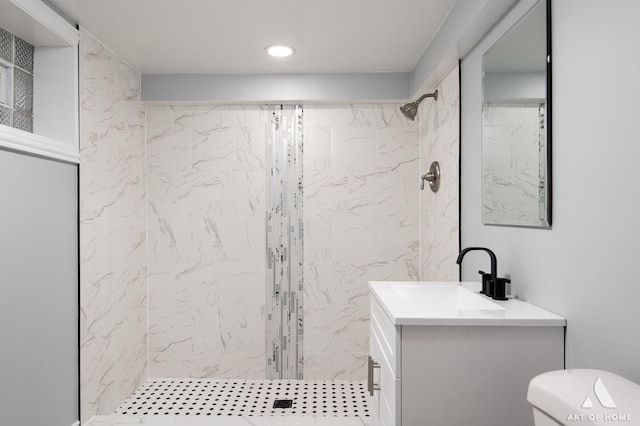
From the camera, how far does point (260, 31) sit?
2.35 m

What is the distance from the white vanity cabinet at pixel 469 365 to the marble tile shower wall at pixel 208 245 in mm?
1977

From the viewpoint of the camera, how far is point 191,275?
3160 millimetres

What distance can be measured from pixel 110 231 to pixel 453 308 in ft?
7.06

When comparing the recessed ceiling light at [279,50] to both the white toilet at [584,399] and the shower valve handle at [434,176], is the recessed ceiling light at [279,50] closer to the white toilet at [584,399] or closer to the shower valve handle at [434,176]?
the shower valve handle at [434,176]

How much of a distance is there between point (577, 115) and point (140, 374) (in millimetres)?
3135

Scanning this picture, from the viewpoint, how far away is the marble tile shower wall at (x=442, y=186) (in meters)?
2.42

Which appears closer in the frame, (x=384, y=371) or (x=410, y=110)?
(x=384, y=371)

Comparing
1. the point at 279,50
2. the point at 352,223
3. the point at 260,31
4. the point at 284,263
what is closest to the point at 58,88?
the point at 260,31

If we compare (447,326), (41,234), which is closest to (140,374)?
(41,234)

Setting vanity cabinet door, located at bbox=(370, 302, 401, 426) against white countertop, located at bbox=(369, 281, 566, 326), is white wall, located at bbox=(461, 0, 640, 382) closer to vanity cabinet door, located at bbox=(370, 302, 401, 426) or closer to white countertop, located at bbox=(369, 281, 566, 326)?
white countertop, located at bbox=(369, 281, 566, 326)

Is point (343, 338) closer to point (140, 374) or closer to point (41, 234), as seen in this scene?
point (140, 374)

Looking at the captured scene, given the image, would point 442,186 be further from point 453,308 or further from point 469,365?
Answer: point 469,365

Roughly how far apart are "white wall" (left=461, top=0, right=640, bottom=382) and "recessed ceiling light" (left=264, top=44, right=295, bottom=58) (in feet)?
5.21

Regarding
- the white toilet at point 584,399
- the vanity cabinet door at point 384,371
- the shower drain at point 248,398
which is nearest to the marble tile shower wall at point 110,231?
the shower drain at point 248,398
